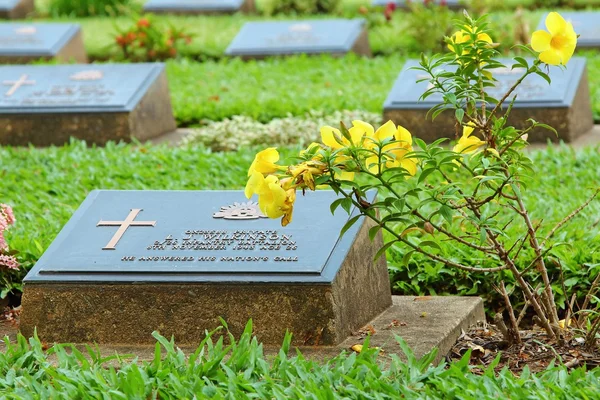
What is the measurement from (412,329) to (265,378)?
783 millimetres

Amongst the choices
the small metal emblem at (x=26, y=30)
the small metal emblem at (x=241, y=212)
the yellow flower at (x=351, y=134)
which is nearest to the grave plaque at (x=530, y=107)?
the small metal emblem at (x=241, y=212)

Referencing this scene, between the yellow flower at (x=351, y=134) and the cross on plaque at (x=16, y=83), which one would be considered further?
the cross on plaque at (x=16, y=83)

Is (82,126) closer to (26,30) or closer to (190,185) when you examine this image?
(190,185)

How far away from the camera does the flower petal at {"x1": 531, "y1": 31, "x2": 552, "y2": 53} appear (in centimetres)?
317

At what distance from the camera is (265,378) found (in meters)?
3.25

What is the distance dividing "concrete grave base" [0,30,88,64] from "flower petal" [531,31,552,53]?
7.60 m

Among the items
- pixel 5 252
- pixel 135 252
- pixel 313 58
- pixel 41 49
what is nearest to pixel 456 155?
pixel 135 252

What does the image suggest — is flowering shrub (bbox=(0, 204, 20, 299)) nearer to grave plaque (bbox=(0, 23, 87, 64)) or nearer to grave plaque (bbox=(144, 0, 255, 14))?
grave plaque (bbox=(0, 23, 87, 64))

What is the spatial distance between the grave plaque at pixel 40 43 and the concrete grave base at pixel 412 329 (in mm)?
6571

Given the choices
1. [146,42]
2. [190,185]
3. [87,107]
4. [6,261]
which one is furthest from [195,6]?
[6,261]

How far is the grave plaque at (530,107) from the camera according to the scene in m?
7.06

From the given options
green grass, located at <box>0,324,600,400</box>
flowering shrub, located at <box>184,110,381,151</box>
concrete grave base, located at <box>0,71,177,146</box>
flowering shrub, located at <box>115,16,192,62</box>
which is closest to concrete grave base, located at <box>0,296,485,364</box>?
green grass, located at <box>0,324,600,400</box>

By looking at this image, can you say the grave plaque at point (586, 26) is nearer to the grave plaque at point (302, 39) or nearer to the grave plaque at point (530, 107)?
the grave plaque at point (302, 39)

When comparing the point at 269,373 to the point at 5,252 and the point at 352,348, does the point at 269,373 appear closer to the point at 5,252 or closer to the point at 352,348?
the point at 352,348
